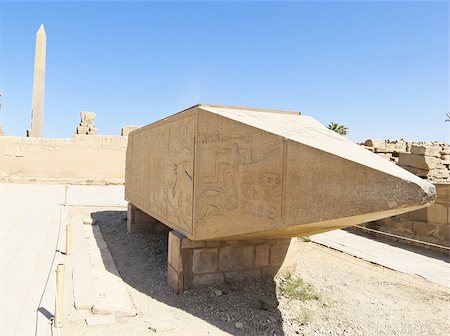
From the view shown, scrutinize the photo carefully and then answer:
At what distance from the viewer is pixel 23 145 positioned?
48.3ft

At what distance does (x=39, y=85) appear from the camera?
1828 centimetres

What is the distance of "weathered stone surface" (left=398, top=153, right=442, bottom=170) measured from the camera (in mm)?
9750

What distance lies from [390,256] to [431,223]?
1712 mm

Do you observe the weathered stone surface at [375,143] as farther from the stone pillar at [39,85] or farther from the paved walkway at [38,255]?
the stone pillar at [39,85]

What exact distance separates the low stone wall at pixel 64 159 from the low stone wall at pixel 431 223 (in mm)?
11452

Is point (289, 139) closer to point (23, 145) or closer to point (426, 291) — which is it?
point (426, 291)

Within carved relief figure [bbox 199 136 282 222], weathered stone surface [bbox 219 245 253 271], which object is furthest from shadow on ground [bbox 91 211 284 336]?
carved relief figure [bbox 199 136 282 222]

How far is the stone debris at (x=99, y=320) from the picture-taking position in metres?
3.52

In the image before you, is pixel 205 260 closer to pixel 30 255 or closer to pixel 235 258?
pixel 235 258

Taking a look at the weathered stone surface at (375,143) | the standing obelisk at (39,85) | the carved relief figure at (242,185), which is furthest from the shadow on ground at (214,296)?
the standing obelisk at (39,85)

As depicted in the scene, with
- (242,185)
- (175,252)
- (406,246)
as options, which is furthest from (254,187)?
(406,246)

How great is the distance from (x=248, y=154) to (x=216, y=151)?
1.64ft

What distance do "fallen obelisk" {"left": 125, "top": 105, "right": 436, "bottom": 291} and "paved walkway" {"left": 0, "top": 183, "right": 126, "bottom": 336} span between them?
158 cm

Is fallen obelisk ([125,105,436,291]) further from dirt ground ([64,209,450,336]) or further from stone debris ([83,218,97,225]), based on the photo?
stone debris ([83,218,97,225])
